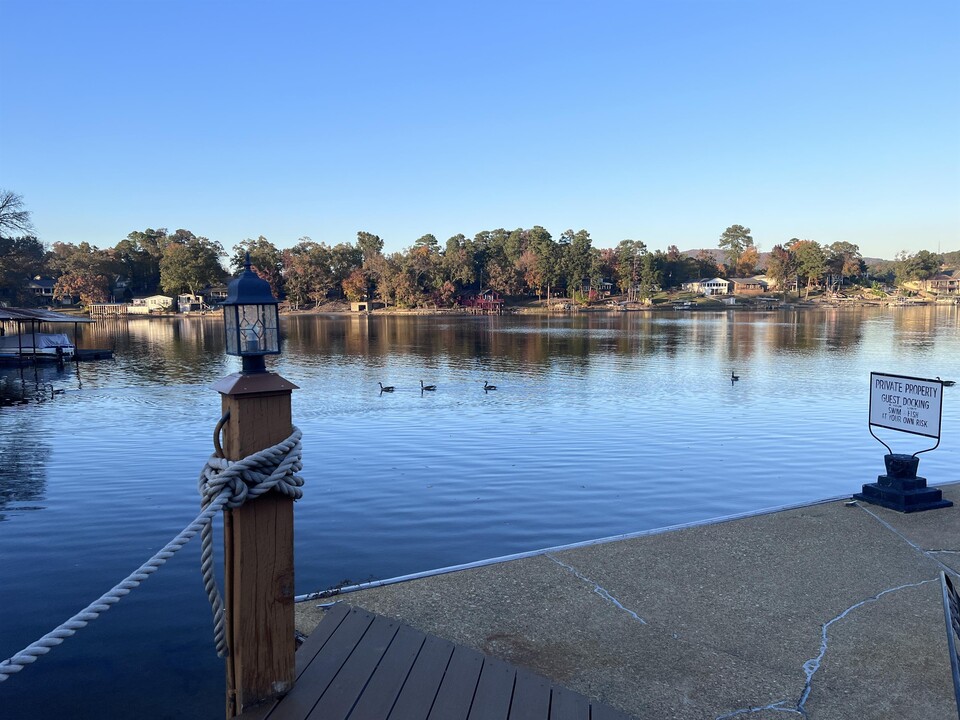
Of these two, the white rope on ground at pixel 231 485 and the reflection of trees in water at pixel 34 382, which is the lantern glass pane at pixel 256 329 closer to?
the white rope on ground at pixel 231 485

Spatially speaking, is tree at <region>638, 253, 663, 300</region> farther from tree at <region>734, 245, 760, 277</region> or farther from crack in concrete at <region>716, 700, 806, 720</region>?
crack in concrete at <region>716, 700, 806, 720</region>

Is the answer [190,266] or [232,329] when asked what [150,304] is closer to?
[190,266]

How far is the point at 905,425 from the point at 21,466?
18097 mm

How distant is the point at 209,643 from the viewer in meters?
6.96

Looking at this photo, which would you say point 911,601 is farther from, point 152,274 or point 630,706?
point 152,274

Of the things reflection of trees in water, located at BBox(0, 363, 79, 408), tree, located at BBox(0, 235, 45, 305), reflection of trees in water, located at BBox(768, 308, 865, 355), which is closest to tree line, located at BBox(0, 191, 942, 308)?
tree, located at BBox(0, 235, 45, 305)

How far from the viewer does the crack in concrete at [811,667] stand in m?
4.15

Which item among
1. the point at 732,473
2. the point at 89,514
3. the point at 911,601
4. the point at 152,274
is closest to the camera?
the point at 911,601

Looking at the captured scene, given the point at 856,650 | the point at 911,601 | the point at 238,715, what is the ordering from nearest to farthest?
the point at 238,715 < the point at 856,650 < the point at 911,601

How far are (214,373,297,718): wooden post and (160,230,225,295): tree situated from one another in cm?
12760

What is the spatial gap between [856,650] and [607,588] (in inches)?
78.5

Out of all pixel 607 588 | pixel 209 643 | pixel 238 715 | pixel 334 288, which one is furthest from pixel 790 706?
pixel 334 288

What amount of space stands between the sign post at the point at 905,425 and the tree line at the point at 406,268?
12022 cm

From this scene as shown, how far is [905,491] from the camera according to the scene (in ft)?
26.8
